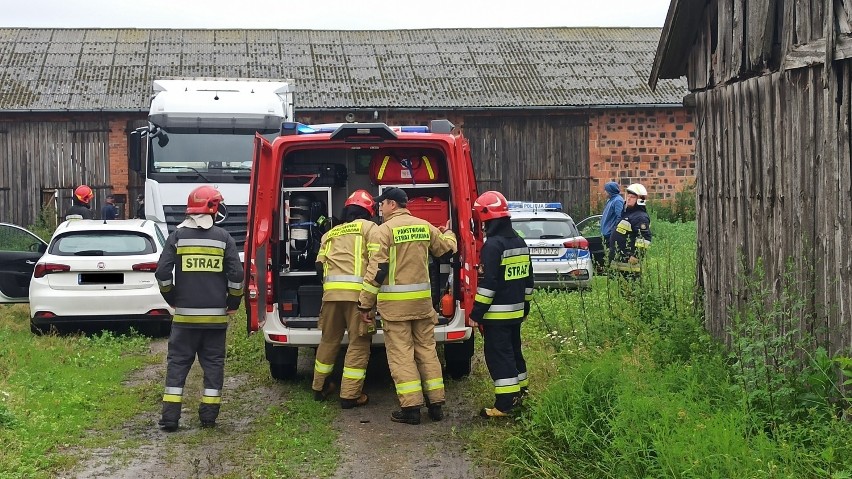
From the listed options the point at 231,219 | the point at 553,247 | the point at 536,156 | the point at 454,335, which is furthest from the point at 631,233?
the point at 536,156

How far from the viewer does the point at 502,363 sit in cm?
820

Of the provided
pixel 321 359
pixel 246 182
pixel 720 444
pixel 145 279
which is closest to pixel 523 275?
pixel 321 359

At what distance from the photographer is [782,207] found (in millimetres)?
7406

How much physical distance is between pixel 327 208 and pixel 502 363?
3.00 metres

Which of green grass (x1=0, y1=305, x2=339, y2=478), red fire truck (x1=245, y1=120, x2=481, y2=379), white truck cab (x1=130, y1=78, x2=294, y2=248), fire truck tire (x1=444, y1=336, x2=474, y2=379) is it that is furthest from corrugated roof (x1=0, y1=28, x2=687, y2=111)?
fire truck tire (x1=444, y1=336, x2=474, y2=379)

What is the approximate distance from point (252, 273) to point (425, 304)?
5.14 ft

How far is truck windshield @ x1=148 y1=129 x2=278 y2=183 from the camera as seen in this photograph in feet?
55.7

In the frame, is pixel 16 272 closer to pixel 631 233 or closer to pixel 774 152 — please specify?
pixel 631 233

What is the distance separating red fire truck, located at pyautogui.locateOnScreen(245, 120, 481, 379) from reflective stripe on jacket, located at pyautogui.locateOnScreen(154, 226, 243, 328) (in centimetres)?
68

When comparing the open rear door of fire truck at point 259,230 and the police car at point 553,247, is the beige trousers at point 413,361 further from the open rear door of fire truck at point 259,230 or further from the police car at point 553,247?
the police car at point 553,247

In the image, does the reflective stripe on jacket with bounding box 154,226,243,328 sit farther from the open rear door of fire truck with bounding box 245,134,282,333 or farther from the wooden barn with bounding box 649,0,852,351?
the wooden barn with bounding box 649,0,852,351

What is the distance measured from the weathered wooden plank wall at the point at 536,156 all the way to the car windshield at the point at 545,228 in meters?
Answer: 9.48

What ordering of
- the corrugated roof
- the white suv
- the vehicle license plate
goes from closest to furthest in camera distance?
1. the white suv
2. the vehicle license plate
3. the corrugated roof

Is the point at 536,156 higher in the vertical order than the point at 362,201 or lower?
higher
